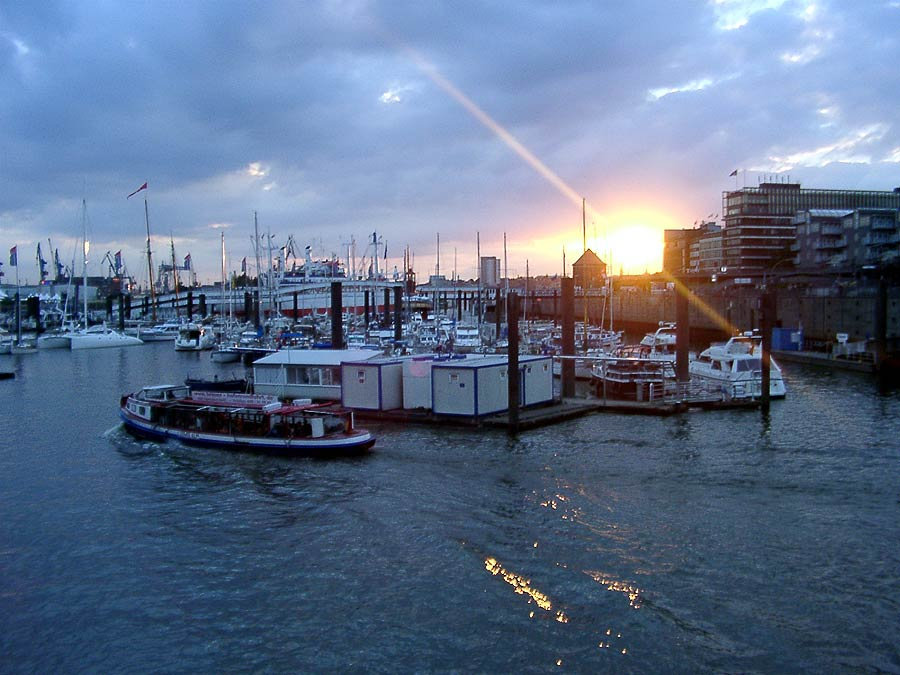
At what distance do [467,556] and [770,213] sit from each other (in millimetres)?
110612

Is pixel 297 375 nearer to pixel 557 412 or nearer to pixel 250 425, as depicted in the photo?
pixel 250 425

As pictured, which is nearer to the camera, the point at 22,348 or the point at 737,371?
the point at 737,371

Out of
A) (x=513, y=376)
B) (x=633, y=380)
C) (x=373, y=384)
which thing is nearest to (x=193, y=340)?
(x=373, y=384)

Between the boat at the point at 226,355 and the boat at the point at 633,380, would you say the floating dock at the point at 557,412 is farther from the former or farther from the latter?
the boat at the point at 226,355

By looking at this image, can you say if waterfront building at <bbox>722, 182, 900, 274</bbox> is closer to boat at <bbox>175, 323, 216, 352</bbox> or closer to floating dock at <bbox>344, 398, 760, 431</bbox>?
boat at <bbox>175, 323, 216, 352</bbox>

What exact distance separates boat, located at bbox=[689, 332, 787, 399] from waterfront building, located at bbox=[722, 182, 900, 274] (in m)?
73.1

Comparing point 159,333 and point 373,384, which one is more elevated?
point 373,384

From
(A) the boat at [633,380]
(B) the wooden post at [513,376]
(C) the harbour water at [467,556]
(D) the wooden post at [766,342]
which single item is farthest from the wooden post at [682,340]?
(B) the wooden post at [513,376]

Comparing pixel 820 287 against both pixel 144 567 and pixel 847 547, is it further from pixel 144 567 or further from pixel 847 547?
pixel 144 567

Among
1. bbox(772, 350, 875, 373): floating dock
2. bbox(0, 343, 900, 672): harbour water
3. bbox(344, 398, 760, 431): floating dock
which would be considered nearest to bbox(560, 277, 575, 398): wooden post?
bbox(344, 398, 760, 431): floating dock

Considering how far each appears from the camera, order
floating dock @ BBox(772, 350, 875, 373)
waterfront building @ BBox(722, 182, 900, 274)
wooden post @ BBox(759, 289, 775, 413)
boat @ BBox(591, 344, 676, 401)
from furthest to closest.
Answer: waterfront building @ BBox(722, 182, 900, 274), floating dock @ BBox(772, 350, 875, 373), boat @ BBox(591, 344, 676, 401), wooden post @ BBox(759, 289, 775, 413)

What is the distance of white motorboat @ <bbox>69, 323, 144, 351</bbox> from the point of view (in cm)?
7381

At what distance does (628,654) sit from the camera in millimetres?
10273

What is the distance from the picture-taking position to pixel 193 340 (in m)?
69.9
